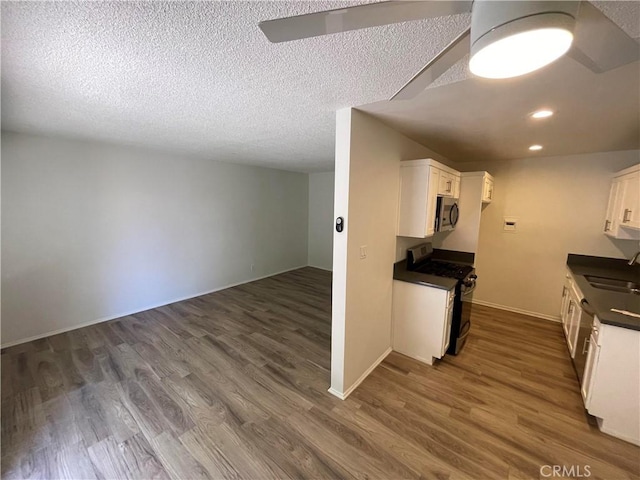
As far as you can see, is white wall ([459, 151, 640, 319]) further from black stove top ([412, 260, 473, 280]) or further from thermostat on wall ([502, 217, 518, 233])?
black stove top ([412, 260, 473, 280])

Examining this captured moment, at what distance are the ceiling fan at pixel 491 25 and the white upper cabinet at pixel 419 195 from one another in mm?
1681

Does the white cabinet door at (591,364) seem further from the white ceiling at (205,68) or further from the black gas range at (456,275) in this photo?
the white ceiling at (205,68)

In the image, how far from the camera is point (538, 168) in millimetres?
3699

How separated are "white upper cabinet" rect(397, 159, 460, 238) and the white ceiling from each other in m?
0.37

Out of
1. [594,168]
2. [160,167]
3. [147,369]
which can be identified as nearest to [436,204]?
[594,168]

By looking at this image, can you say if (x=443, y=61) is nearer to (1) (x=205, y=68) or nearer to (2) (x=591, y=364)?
(1) (x=205, y=68)

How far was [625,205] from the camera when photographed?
8.67 ft

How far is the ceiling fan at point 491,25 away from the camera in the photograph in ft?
2.00

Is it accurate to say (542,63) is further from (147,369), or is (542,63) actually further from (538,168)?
(538,168)

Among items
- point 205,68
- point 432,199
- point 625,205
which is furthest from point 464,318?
point 205,68

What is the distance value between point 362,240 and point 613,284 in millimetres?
2919

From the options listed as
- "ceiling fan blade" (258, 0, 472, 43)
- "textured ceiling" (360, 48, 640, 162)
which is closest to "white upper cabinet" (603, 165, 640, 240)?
"textured ceiling" (360, 48, 640, 162)

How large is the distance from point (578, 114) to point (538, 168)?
2138 mm

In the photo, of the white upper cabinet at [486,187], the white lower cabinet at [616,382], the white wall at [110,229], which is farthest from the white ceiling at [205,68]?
the white lower cabinet at [616,382]
